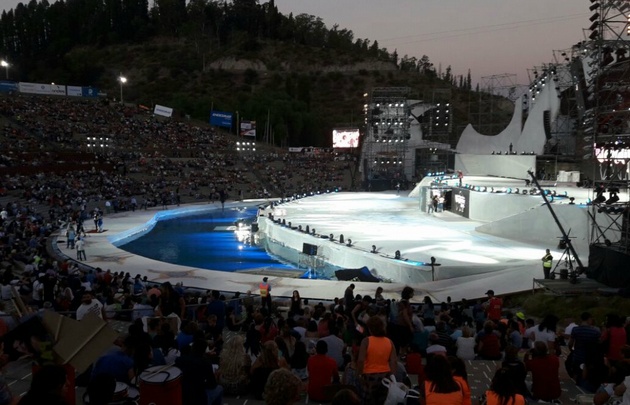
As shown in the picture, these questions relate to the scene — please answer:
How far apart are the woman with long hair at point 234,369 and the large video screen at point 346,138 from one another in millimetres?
59910

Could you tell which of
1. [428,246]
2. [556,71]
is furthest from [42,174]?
[556,71]

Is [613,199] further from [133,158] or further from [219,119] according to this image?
[219,119]

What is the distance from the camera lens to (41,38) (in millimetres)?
137000

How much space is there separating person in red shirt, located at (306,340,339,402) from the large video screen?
A: 60.2 metres

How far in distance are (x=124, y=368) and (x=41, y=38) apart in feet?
505

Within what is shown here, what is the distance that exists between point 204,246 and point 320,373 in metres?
24.7

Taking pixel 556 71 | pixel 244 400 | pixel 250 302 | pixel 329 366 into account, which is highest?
pixel 556 71

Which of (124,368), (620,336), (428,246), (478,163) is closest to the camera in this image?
(124,368)

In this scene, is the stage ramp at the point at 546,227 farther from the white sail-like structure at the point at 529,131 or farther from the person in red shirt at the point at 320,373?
the white sail-like structure at the point at 529,131

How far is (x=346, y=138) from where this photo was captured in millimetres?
65562

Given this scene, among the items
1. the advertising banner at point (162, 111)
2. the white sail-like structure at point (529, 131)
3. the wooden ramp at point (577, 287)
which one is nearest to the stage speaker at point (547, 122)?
the white sail-like structure at point (529, 131)

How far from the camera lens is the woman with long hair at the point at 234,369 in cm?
589

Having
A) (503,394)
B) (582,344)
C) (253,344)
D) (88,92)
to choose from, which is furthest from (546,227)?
(88,92)

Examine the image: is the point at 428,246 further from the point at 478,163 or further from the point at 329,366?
the point at 478,163
